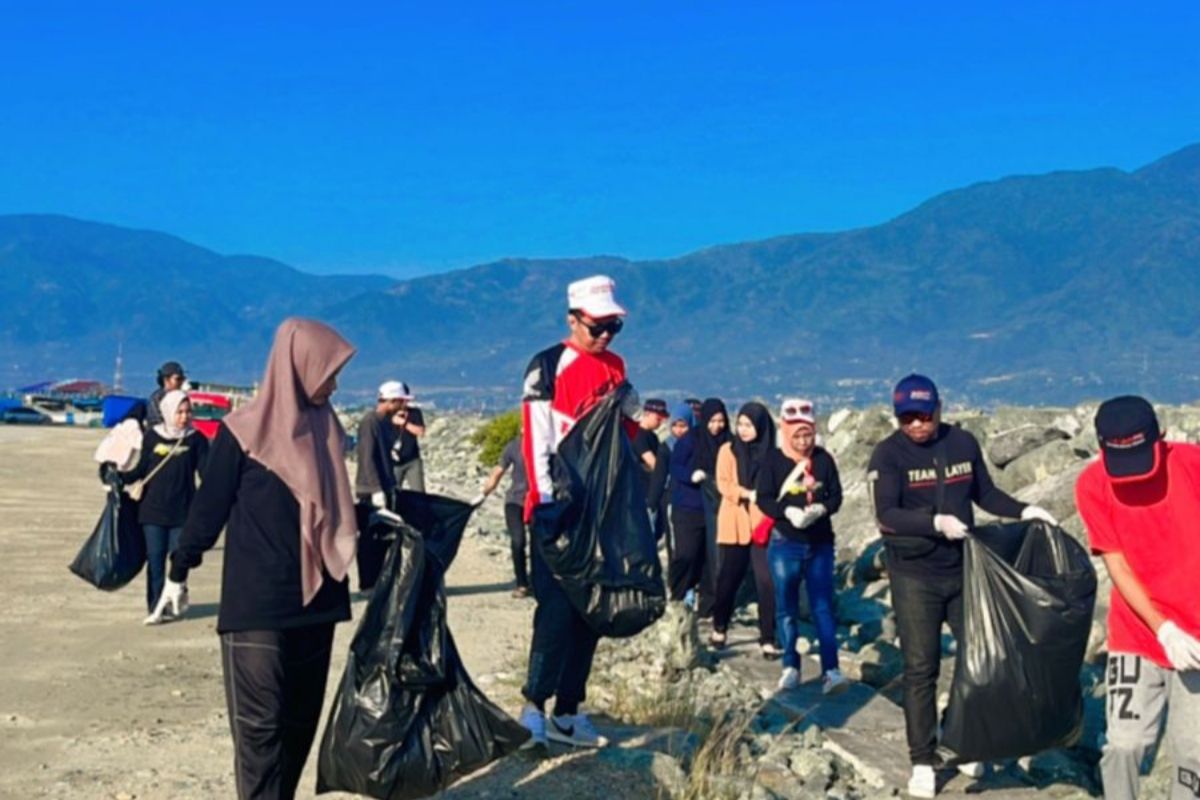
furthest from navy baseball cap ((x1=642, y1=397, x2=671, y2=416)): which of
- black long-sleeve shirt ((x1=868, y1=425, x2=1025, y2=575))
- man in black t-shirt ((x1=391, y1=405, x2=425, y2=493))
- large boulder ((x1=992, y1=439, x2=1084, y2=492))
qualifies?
large boulder ((x1=992, y1=439, x2=1084, y2=492))

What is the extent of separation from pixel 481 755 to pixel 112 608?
24.3ft

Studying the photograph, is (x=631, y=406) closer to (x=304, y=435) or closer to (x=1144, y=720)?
(x=304, y=435)

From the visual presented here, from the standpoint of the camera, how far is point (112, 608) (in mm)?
12055

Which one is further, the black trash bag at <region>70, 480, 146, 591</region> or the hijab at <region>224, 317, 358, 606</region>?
the black trash bag at <region>70, 480, 146, 591</region>

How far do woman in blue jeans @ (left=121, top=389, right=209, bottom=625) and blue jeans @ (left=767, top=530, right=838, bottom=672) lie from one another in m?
4.35

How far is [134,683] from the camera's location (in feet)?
29.4

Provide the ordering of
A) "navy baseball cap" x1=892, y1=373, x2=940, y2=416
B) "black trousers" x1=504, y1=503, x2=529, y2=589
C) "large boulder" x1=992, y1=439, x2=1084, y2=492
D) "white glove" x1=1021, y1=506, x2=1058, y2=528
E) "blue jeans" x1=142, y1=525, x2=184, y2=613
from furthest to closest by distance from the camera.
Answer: "large boulder" x1=992, y1=439, x2=1084, y2=492 < "black trousers" x1=504, y1=503, x2=529, y2=589 < "blue jeans" x1=142, y1=525, x2=184, y2=613 < "navy baseball cap" x1=892, y1=373, x2=940, y2=416 < "white glove" x1=1021, y1=506, x2=1058, y2=528

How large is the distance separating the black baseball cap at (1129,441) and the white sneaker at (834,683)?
397cm

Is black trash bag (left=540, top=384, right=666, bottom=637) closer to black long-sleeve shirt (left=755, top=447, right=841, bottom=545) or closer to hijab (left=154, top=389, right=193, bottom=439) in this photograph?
black long-sleeve shirt (left=755, top=447, right=841, bottom=545)

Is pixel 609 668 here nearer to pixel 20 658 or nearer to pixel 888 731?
pixel 888 731

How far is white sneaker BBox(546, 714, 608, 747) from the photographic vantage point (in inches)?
263

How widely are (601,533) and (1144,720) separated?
7.34 feet

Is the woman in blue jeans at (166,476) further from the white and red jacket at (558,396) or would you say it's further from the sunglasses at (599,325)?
the sunglasses at (599,325)

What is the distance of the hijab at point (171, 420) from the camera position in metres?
11.2
